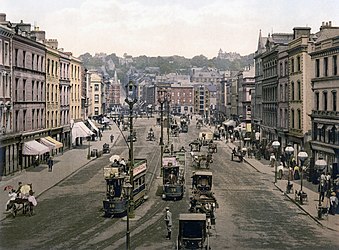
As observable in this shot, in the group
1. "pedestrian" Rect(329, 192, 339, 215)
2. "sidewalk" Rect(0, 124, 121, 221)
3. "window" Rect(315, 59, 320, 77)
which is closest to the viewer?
"pedestrian" Rect(329, 192, 339, 215)

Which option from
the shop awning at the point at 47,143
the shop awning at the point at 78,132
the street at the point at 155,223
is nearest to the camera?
the street at the point at 155,223

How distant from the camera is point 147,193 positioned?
133ft

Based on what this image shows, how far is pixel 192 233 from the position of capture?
81.7ft

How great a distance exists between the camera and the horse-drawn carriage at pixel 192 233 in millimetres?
24688

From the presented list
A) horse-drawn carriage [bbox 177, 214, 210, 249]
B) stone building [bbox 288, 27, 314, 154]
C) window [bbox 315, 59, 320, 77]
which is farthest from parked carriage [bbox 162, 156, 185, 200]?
stone building [bbox 288, 27, 314, 154]

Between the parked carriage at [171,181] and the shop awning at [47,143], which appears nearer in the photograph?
the parked carriage at [171,181]

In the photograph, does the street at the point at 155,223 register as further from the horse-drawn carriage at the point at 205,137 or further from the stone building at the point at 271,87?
the horse-drawn carriage at the point at 205,137

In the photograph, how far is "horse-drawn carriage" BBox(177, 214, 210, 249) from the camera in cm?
2469

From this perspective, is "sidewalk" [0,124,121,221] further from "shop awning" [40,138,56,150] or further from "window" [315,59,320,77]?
"window" [315,59,320,77]

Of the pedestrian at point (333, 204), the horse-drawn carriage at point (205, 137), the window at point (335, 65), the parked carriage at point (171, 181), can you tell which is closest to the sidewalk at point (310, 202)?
the pedestrian at point (333, 204)

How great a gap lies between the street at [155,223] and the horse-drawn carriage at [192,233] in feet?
2.61

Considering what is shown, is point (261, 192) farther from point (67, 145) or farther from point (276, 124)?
point (67, 145)

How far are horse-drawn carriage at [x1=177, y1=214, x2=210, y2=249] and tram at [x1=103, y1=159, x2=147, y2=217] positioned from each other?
7458 mm

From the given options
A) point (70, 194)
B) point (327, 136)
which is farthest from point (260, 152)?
point (70, 194)
